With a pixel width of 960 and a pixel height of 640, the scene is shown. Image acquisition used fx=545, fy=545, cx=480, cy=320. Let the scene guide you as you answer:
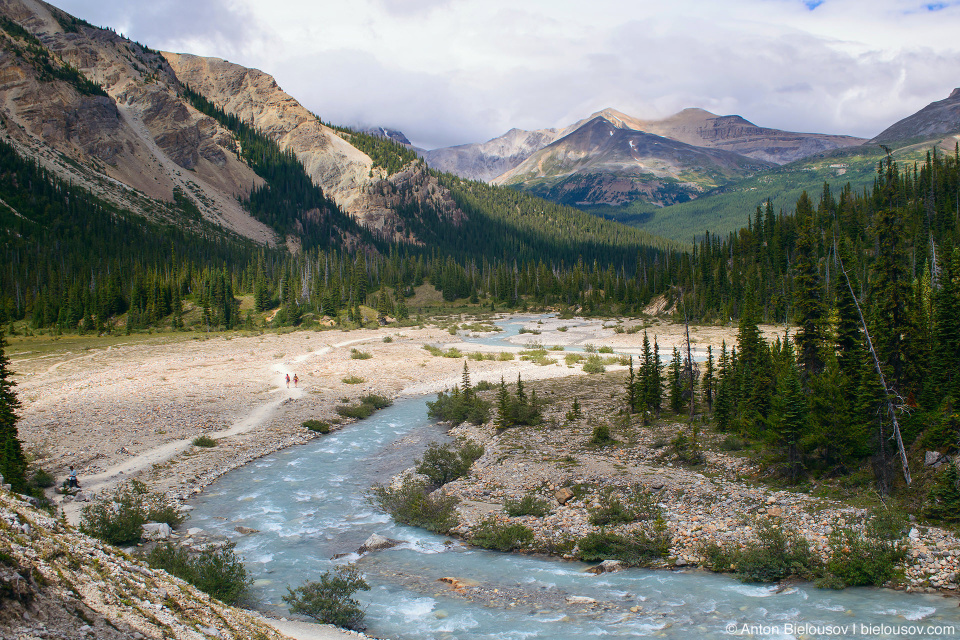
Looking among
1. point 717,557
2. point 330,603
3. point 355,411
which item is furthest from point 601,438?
point 355,411

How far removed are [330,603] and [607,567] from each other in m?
6.97

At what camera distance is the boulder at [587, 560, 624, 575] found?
14055 mm

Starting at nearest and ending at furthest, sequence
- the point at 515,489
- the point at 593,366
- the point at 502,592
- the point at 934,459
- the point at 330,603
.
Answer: the point at 330,603, the point at 502,592, the point at 934,459, the point at 515,489, the point at 593,366

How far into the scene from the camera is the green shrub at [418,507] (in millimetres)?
17281

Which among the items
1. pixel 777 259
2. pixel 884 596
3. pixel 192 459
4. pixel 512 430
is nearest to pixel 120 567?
pixel 884 596

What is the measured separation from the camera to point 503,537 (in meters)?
15.6

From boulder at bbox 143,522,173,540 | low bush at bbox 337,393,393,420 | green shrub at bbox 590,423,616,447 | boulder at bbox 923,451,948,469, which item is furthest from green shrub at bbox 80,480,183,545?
boulder at bbox 923,451,948,469

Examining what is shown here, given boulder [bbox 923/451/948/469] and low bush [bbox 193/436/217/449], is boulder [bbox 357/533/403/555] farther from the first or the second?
boulder [bbox 923/451/948/469]

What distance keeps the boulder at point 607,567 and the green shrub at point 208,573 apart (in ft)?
27.8

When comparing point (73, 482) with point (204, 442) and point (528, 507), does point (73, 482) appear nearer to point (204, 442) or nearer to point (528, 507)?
point (204, 442)

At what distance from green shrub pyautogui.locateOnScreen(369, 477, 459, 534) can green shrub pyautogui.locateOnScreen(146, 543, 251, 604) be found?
19.4 ft

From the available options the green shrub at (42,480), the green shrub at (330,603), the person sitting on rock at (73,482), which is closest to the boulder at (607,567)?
the green shrub at (330,603)

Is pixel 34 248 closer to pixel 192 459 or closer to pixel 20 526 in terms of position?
pixel 192 459

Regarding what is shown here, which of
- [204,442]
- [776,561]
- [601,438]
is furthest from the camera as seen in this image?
[204,442]
